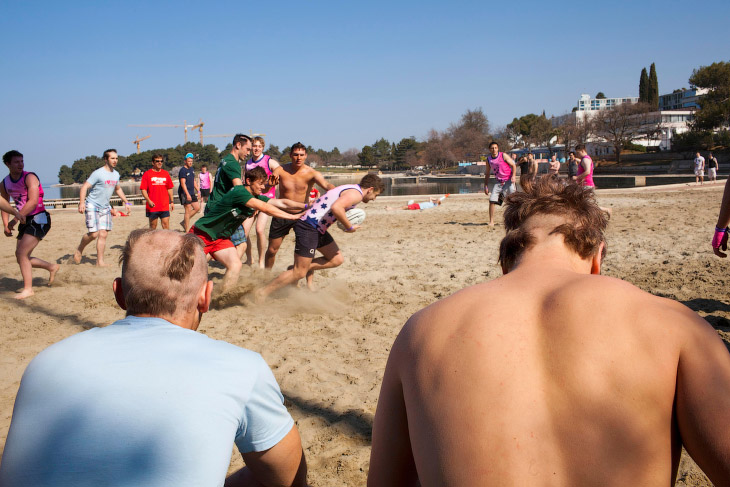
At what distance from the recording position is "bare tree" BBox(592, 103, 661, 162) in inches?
2494

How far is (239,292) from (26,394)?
16.0 ft

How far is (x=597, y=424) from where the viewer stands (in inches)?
46.5

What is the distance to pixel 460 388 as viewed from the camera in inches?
49.9

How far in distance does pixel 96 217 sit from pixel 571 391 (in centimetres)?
885

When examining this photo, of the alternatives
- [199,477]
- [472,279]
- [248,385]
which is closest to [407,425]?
[248,385]

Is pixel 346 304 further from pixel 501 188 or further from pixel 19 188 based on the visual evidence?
pixel 501 188

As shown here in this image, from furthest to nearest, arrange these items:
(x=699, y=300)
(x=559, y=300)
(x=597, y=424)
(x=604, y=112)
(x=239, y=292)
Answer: (x=604, y=112)
(x=239, y=292)
(x=699, y=300)
(x=559, y=300)
(x=597, y=424)

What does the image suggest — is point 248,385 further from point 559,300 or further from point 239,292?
point 239,292

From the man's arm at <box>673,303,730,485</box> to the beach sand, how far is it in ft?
5.88

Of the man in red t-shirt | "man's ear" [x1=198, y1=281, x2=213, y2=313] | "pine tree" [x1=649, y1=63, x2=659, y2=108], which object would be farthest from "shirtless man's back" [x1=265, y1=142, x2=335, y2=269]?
"pine tree" [x1=649, y1=63, x2=659, y2=108]

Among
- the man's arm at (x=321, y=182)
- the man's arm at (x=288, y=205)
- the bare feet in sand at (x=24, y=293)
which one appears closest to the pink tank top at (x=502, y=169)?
the man's arm at (x=321, y=182)

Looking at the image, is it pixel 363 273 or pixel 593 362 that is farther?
pixel 363 273

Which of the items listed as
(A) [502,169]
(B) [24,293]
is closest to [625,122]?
(A) [502,169]

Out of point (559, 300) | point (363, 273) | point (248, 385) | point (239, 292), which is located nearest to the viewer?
point (559, 300)
